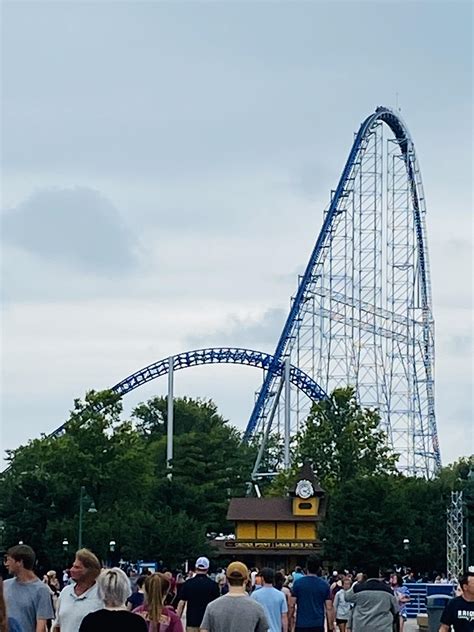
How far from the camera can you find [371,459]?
6288 centimetres

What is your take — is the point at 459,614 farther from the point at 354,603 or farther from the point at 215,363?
the point at 215,363

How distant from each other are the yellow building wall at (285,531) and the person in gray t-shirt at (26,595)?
51744 millimetres

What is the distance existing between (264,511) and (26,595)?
5166cm

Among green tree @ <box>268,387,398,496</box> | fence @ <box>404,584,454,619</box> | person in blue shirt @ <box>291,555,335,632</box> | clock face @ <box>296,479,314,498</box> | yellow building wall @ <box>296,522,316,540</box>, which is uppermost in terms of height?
green tree @ <box>268,387,398,496</box>

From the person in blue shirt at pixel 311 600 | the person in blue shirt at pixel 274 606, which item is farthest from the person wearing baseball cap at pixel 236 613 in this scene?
the person in blue shirt at pixel 311 600

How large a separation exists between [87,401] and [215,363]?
15731 millimetres

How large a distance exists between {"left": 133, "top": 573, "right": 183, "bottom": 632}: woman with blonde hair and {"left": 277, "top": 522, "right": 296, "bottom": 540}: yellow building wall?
50.6 metres

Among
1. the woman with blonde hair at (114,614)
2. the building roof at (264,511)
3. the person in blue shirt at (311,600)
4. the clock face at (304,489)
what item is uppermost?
the clock face at (304,489)

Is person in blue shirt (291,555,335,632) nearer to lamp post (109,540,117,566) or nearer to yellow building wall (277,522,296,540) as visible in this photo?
lamp post (109,540,117,566)

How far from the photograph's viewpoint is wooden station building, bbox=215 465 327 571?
60.4 metres

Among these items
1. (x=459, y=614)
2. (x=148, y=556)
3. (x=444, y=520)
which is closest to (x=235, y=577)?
(x=459, y=614)

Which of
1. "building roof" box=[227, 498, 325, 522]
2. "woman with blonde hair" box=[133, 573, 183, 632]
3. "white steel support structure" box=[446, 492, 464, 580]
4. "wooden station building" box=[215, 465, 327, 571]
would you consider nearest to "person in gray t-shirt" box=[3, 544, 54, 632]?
"woman with blonde hair" box=[133, 573, 183, 632]

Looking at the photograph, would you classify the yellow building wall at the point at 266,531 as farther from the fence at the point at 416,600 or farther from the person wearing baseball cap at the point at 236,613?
the person wearing baseball cap at the point at 236,613

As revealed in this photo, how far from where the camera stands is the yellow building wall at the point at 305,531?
60688 millimetres
